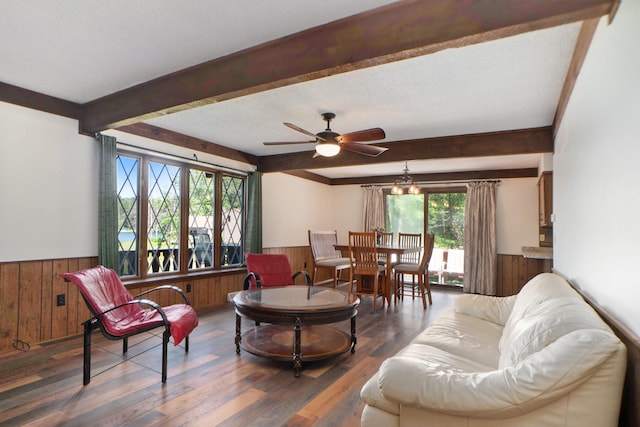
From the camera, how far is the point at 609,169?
162 centimetres

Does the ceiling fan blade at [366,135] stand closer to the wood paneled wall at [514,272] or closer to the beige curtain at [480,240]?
the beige curtain at [480,240]

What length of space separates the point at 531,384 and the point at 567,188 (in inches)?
83.9

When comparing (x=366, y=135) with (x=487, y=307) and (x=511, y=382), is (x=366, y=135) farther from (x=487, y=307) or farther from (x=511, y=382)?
(x=511, y=382)

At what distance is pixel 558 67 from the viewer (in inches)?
99.7

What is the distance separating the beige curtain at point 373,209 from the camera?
7676 millimetres

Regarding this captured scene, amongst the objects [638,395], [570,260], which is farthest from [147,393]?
[570,260]

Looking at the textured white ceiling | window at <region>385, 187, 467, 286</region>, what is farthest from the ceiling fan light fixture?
window at <region>385, 187, 467, 286</region>

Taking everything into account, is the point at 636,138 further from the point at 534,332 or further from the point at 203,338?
the point at 203,338

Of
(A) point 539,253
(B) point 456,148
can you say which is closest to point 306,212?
(B) point 456,148

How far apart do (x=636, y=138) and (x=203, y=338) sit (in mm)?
3660

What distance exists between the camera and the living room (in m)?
1.42

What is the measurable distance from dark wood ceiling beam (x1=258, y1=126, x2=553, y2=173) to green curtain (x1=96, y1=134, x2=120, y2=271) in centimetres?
258

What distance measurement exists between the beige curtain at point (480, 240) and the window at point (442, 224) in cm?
29

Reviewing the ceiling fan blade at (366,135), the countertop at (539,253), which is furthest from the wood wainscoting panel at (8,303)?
the countertop at (539,253)
